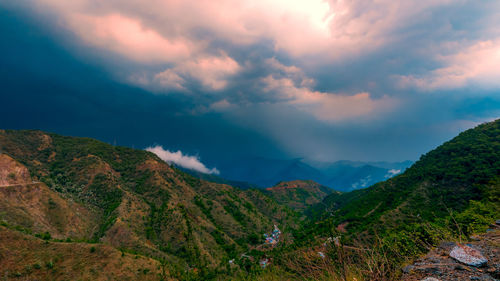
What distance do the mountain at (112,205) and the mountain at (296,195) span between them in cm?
4367

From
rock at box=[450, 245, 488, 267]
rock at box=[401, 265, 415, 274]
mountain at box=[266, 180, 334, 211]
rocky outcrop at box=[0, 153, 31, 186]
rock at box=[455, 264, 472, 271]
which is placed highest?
rocky outcrop at box=[0, 153, 31, 186]

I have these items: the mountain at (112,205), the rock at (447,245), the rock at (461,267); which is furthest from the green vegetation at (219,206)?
the rock at (447,245)

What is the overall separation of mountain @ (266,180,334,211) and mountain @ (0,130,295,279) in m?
43.7

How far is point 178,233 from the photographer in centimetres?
6456

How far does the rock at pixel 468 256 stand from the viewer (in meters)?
4.34

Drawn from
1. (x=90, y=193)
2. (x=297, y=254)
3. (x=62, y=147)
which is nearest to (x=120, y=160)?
(x=62, y=147)

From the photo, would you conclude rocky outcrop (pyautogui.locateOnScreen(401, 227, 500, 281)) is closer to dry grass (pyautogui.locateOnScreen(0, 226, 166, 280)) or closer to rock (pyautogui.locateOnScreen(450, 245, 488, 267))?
rock (pyautogui.locateOnScreen(450, 245, 488, 267))

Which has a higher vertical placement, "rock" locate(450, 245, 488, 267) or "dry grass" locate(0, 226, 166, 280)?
"rock" locate(450, 245, 488, 267)

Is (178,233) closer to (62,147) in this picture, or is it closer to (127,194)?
(127,194)

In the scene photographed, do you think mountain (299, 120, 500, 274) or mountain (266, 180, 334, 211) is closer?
mountain (299, 120, 500, 274)

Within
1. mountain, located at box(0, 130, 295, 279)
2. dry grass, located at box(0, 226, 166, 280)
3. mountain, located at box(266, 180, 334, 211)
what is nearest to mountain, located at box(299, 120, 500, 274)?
mountain, located at box(0, 130, 295, 279)

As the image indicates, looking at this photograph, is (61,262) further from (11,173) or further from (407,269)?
(407,269)

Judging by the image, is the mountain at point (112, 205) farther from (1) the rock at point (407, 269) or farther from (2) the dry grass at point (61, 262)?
(1) the rock at point (407, 269)

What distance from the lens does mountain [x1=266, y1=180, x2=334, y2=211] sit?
528 feet
